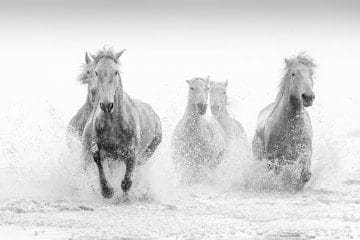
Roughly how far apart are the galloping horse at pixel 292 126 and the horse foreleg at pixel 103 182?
3211mm

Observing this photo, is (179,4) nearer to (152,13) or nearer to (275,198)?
(152,13)

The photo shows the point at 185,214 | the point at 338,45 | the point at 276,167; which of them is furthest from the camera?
the point at 338,45

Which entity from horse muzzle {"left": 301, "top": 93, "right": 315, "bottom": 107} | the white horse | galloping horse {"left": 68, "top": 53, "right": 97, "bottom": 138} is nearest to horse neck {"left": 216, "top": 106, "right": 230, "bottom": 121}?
the white horse

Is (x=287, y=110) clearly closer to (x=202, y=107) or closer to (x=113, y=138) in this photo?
(x=202, y=107)

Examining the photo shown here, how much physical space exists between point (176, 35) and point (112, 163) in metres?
77.3

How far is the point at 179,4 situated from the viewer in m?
112

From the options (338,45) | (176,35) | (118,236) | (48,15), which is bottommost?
(118,236)

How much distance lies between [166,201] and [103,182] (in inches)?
42.6

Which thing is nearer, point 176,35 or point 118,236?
point 118,236

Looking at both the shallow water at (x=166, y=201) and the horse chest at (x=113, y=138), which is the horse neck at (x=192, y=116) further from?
the horse chest at (x=113, y=138)

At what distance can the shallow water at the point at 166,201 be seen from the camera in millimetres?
9156

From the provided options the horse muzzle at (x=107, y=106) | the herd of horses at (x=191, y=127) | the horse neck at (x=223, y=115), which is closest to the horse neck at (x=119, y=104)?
the herd of horses at (x=191, y=127)

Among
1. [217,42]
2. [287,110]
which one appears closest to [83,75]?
[287,110]

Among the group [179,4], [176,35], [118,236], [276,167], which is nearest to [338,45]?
[176,35]
